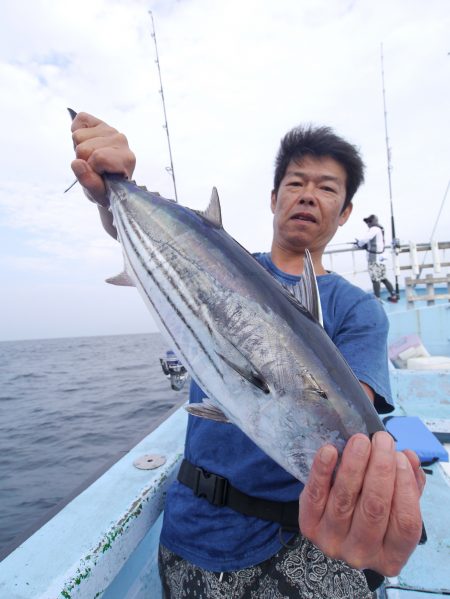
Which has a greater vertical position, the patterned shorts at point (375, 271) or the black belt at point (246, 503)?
the patterned shorts at point (375, 271)

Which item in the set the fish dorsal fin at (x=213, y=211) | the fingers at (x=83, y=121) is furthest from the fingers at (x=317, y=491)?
the fingers at (x=83, y=121)

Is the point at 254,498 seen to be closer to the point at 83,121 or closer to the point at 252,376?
the point at 252,376

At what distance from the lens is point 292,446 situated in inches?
44.9

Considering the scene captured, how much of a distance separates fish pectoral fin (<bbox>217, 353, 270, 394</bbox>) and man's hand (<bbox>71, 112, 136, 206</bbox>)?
44.6 inches

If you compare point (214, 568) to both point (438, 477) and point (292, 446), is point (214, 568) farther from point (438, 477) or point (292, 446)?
point (438, 477)

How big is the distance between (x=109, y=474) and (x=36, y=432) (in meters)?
8.37

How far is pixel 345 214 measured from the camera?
247 centimetres

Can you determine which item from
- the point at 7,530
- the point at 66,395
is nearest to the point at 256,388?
the point at 7,530

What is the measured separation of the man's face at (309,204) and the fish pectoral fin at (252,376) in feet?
3.75

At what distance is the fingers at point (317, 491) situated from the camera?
41.3 inches

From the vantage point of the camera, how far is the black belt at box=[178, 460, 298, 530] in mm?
1654

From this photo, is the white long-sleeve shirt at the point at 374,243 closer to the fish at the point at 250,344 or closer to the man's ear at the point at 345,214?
the man's ear at the point at 345,214

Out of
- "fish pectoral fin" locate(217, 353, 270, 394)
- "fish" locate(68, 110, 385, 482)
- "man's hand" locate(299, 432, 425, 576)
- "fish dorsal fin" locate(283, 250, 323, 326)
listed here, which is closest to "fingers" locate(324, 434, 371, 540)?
"man's hand" locate(299, 432, 425, 576)

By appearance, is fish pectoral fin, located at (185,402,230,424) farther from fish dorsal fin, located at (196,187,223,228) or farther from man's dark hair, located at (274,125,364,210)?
man's dark hair, located at (274,125,364,210)
